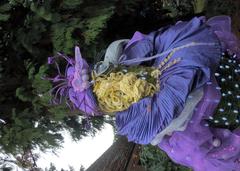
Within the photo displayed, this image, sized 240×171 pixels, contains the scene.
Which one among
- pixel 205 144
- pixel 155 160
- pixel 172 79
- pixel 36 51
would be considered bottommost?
pixel 155 160

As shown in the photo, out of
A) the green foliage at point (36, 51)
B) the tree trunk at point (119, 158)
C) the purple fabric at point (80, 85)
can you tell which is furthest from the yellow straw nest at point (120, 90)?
the tree trunk at point (119, 158)

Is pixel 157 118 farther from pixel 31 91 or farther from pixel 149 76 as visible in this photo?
pixel 31 91

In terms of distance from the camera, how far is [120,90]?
50.7 inches

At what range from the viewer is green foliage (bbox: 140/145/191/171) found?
2570 millimetres

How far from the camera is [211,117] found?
1.44 meters

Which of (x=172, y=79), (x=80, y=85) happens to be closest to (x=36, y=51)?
(x=80, y=85)

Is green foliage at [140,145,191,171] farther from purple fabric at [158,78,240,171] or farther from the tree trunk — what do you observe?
purple fabric at [158,78,240,171]

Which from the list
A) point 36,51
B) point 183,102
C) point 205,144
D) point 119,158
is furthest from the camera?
point 119,158

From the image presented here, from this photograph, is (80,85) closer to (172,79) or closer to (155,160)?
(172,79)

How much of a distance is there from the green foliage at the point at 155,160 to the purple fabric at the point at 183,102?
98 cm

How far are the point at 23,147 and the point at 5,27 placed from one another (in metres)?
0.61

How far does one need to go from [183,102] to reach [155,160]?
4.49 ft

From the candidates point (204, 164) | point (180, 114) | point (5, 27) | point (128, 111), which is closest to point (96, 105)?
point (128, 111)

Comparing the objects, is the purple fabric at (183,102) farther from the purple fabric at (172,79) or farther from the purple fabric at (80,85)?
the purple fabric at (80,85)
